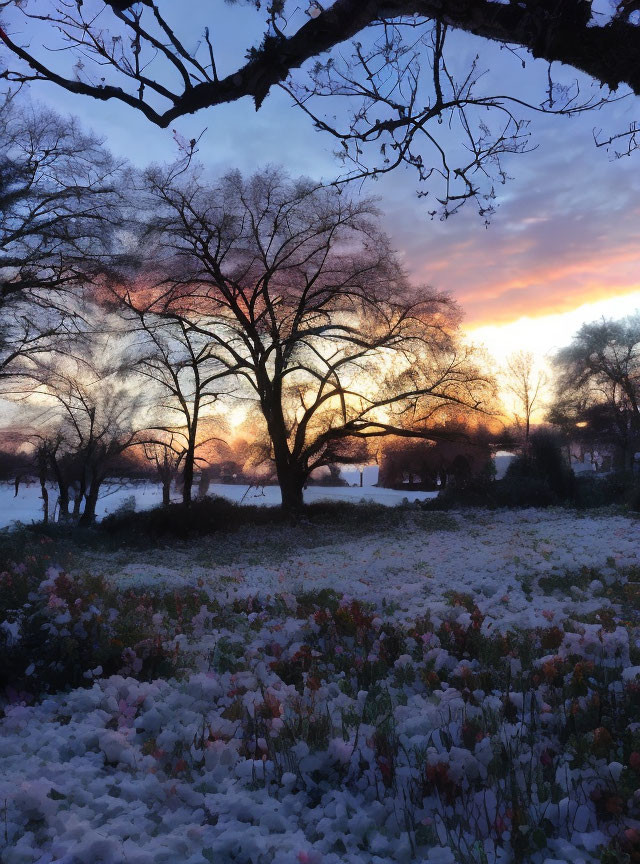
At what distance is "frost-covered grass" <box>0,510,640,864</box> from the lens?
2.83 metres

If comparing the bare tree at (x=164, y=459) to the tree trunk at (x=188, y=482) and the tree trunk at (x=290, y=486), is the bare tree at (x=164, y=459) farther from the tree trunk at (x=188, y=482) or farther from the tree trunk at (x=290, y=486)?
the tree trunk at (x=290, y=486)

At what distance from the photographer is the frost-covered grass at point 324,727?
9.27ft

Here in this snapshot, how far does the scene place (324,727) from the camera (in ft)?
12.6

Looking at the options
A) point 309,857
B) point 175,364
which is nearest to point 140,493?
point 175,364

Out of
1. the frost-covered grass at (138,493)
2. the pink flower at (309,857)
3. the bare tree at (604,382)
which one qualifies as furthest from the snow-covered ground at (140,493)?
the pink flower at (309,857)

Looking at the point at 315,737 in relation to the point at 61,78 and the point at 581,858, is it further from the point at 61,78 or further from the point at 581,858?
the point at 61,78

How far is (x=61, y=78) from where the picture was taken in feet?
14.0

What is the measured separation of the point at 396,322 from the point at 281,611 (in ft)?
55.9

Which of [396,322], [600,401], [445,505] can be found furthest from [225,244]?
[600,401]

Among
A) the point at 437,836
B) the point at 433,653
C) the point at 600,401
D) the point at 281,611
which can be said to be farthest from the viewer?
the point at 600,401

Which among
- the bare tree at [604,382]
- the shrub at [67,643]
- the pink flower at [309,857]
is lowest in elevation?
the pink flower at [309,857]

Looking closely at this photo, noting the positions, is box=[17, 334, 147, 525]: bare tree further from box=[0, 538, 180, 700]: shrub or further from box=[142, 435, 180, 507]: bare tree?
box=[0, 538, 180, 700]: shrub

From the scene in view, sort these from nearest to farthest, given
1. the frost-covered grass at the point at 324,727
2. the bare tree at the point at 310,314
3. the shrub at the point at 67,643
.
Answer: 1. the frost-covered grass at the point at 324,727
2. the shrub at the point at 67,643
3. the bare tree at the point at 310,314

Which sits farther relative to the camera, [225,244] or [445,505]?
[445,505]
